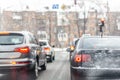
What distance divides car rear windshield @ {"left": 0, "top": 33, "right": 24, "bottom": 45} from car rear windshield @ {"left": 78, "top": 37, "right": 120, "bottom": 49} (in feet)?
9.44

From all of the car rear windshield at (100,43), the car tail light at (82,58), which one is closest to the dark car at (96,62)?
the car tail light at (82,58)

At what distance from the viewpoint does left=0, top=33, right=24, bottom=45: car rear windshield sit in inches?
498

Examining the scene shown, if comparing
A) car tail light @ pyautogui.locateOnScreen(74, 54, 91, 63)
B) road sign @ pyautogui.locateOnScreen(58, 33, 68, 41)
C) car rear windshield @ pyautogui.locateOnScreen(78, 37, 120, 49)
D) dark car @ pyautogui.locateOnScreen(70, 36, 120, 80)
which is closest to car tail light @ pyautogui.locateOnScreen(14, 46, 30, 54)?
car rear windshield @ pyautogui.locateOnScreen(78, 37, 120, 49)

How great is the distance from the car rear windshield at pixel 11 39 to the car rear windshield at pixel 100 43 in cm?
288

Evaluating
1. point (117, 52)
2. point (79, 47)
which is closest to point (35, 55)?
point (79, 47)

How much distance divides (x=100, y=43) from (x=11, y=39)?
11.7 feet

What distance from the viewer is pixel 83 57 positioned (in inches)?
372

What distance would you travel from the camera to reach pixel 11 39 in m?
12.8

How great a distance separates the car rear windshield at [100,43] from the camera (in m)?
9.96

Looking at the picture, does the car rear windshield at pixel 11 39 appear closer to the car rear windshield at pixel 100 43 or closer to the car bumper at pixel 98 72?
the car rear windshield at pixel 100 43

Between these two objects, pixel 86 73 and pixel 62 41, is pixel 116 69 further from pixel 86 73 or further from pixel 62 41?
pixel 62 41

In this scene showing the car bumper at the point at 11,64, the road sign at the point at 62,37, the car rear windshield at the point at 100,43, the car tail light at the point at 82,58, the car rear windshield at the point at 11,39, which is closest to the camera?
the car tail light at the point at 82,58

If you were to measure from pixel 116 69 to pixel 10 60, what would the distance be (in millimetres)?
4143

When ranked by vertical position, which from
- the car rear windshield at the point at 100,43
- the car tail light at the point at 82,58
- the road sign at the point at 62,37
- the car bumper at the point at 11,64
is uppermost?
the car rear windshield at the point at 100,43
